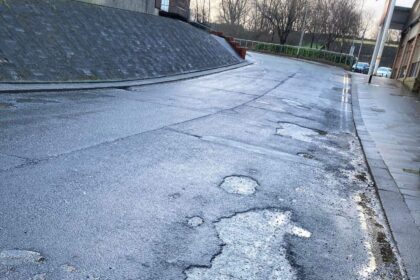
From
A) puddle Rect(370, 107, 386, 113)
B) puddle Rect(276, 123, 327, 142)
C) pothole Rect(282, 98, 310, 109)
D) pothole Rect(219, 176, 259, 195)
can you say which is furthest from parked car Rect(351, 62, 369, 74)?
pothole Rect(219, 176, 259, 195)

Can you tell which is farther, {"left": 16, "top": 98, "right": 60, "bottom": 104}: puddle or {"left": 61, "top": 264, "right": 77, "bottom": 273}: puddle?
{"left": 16, "top": 98, "right": 60, "bottom": 104}: puddle

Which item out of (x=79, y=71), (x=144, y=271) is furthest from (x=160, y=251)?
(x=79, y=71)

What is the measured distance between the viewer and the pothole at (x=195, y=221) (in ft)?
13.6

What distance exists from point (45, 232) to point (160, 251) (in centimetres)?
105

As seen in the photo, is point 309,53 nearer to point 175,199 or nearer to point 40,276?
point 175,199

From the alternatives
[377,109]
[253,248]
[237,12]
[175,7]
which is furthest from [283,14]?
[253,248]

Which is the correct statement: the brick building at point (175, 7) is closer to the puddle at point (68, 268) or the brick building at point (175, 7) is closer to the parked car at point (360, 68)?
the parked car at point (360, 68)

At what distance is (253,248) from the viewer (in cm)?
384

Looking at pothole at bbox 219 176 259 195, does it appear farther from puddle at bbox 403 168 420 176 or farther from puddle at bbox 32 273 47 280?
puddle at bbox 403 168 420 176

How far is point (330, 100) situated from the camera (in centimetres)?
1625

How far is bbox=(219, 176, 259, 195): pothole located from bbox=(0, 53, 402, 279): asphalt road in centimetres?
2

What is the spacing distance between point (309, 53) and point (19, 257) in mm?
45150

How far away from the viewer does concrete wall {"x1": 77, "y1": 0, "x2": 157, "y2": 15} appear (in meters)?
17.5

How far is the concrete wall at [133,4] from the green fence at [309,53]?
25.0 metres
